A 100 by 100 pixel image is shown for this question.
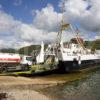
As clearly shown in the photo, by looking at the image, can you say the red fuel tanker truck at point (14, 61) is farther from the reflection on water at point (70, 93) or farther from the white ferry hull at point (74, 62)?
the reflection on water at point (70, 93)

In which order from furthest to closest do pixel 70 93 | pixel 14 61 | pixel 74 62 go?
pixel 14 61, pixel 74 62, pixel 70 93

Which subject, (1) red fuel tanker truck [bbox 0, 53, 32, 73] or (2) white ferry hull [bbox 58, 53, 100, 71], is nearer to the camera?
(1) red fuel tanker truck [bbox 0, 53, 32, 73]

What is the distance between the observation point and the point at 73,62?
52.7 metres

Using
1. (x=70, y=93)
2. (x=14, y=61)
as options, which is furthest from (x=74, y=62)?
(x=70, y=93)

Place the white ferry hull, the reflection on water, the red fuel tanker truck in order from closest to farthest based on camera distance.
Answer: the reflection on water, the red fuel tanker truck, the white ferry hull

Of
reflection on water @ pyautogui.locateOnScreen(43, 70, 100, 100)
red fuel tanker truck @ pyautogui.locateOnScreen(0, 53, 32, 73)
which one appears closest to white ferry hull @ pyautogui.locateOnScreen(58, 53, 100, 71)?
red fuel tanker truck @ pyautogui.locateOnScreen(0, 53, 32, 73)

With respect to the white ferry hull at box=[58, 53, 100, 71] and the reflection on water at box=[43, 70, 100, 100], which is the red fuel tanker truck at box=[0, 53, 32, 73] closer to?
the white ferry hull at box=[58, 53, 100, 71]

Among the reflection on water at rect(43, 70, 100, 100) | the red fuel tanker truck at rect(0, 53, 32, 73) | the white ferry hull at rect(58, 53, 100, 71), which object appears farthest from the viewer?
the white ferry hull at rect(58, 53, 100, 71)

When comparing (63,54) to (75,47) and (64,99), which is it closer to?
(75,47)

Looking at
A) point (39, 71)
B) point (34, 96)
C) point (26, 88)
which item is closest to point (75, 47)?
point (39, 71)

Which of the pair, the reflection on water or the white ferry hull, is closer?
the reflection on water

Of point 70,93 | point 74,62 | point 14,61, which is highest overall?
point 14,61

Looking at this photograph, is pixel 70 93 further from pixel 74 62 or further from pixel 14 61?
pixel 14 61

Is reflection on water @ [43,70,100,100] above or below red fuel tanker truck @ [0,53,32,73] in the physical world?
below
